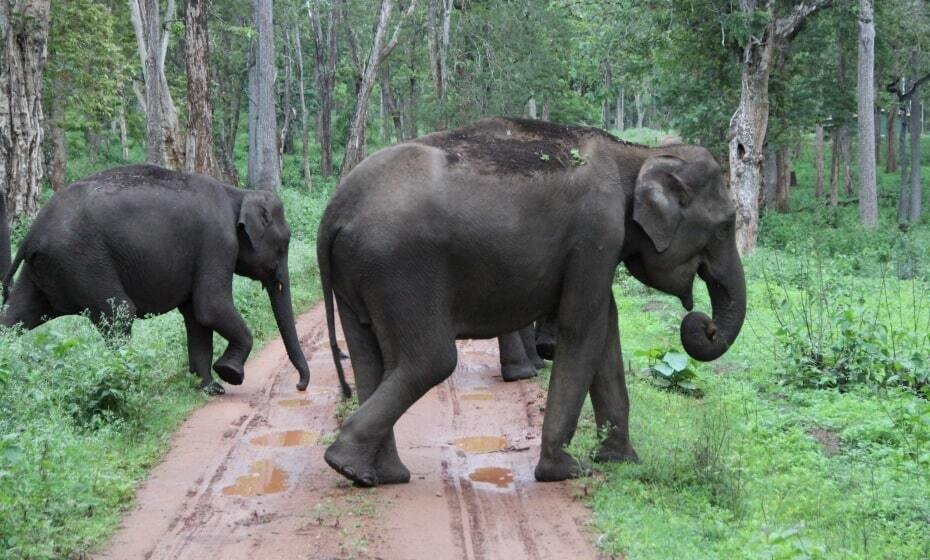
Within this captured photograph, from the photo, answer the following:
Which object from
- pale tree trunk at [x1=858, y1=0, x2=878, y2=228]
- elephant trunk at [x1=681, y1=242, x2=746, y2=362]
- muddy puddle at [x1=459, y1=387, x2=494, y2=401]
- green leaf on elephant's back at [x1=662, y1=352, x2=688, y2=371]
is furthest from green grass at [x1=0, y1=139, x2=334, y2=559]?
pale tree trunk at [x1=858, y1=0, x2=878, y2=228]

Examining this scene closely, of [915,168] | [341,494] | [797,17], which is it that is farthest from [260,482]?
[915,168]

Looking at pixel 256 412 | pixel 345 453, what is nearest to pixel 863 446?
pixel 345 453

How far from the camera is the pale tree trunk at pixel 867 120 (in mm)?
25703

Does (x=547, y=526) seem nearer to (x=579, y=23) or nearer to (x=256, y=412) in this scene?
(x=256, y=412)

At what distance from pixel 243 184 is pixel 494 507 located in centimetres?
4160

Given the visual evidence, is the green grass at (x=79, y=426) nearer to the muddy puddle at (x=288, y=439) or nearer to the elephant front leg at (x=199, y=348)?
the elephant front leg at (x=199, y=348)

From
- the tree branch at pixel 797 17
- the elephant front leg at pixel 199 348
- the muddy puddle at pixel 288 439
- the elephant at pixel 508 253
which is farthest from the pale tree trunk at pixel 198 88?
the elephant at pixel 508 253

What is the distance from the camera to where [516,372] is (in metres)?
10.5

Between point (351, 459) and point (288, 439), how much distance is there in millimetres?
1849

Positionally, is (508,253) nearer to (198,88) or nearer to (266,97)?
(198,88)

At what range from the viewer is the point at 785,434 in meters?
7.95

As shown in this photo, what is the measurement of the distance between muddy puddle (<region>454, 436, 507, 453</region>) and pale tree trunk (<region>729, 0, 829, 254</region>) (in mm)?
12347

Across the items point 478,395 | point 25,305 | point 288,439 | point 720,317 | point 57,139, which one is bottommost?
point 478,395

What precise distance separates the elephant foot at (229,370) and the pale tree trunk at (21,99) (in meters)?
8.89
